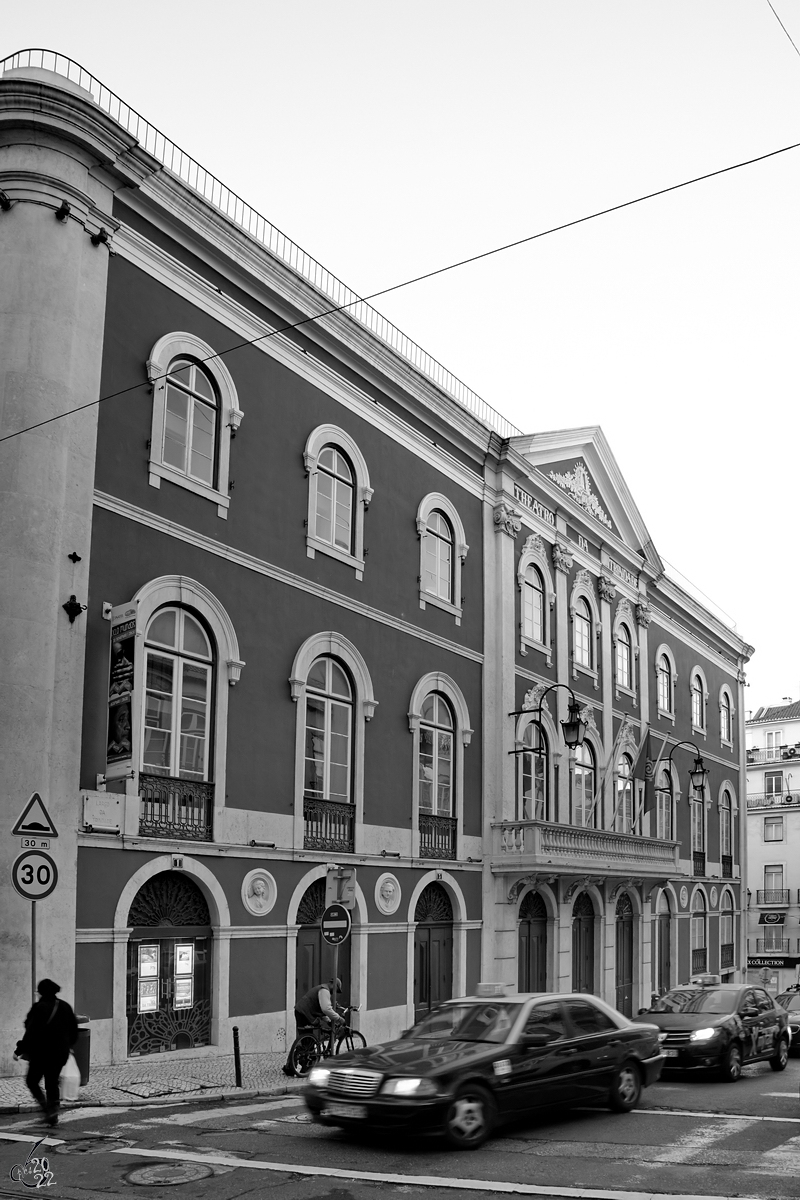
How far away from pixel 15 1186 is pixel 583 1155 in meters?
4.84

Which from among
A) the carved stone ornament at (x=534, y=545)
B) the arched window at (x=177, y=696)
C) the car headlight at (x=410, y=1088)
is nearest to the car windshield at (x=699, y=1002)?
the arched window at (x=177, y=696)

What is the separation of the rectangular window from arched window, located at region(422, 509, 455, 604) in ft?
153

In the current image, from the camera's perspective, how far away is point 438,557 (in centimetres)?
2778

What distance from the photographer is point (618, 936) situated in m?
35.2

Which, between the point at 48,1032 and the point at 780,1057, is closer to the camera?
the point at 48,1032

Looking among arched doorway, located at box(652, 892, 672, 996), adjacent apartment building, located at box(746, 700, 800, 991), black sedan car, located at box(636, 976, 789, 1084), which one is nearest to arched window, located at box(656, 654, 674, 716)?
arched doorway, located at box(652, 892, 672, 996)

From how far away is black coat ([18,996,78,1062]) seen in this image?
12.4 metres

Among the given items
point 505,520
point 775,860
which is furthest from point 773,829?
point 505,520

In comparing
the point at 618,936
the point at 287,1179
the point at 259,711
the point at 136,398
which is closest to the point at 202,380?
the point at 136,398

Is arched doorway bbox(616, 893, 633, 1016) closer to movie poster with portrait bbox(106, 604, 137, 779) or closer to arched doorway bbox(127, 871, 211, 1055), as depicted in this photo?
arched doorway bbox(127, 871, 211, 1055)

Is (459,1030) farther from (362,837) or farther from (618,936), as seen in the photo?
(618,936)

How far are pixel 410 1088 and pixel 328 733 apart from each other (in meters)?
12.0

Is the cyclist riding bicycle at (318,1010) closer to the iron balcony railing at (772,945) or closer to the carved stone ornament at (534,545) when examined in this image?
the carved stone ornament at (534,545)

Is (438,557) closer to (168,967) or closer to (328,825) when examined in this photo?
(328,825)
